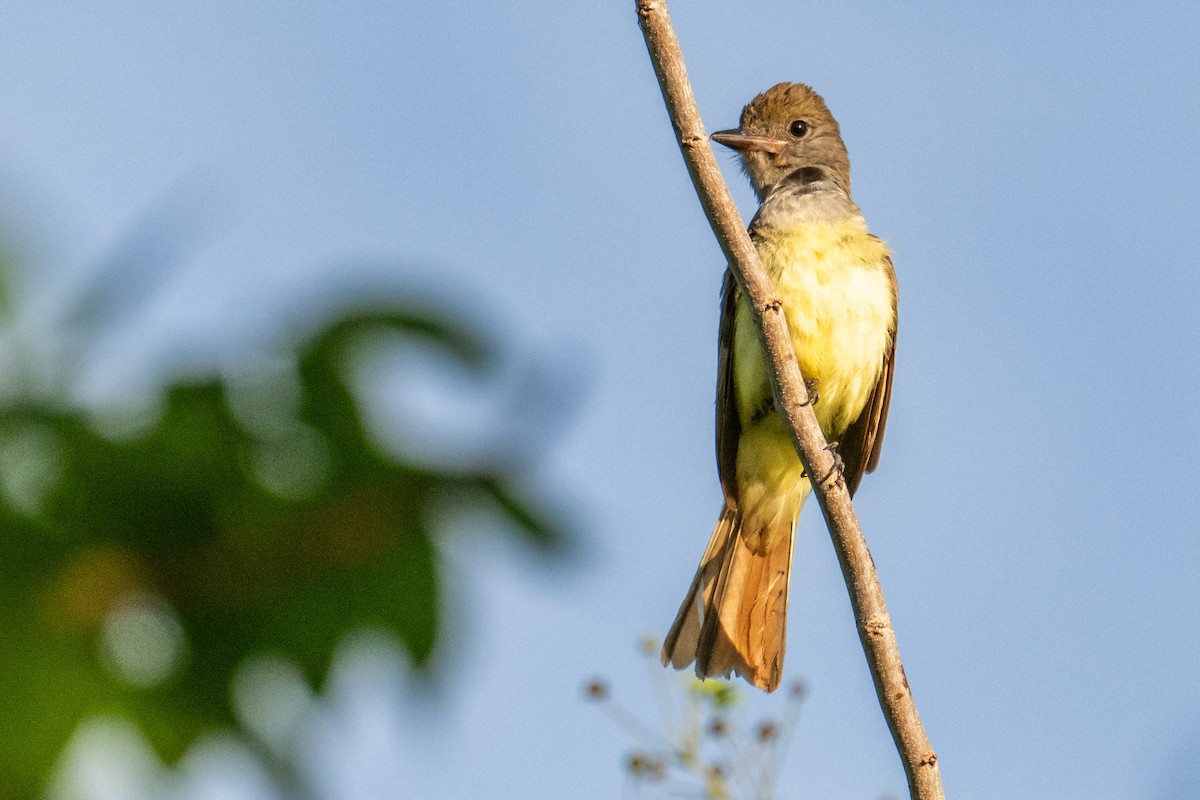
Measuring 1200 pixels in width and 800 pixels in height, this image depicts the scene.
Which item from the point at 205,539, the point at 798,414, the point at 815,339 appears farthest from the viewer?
the point at 815,339

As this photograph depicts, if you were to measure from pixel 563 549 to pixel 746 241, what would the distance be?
3.32m

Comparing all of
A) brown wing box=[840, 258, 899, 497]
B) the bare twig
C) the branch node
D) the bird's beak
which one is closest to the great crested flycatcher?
brown wing box=[840, 258, 899, 497]

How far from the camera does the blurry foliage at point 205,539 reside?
4.67ft

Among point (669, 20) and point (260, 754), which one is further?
point (669, 20)

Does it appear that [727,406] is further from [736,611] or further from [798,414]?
[798,414]

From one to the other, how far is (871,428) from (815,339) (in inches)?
28.6

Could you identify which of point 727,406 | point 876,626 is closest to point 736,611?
point 727,406

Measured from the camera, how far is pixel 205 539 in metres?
1.53

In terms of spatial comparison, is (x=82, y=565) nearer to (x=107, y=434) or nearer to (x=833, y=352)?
(x=107, y=434)

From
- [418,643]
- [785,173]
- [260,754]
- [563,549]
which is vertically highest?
[785,173]

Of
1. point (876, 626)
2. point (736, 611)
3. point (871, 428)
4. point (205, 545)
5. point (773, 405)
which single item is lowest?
point (205, 545)

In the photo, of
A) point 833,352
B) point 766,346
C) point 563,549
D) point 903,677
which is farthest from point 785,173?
point 563,549

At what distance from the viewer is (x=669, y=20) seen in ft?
14.6

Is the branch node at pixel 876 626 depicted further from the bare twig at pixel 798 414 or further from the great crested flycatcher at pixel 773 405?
the great crested flycatcher at pixel 773 405
